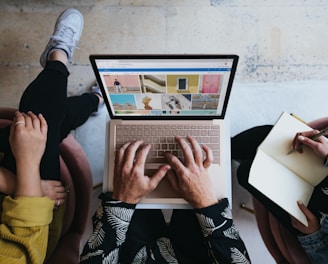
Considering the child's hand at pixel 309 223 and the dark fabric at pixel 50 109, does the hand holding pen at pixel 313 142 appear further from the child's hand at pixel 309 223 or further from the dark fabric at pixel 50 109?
the dark fabric at pixel 50 109

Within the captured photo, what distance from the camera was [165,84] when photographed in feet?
2.76

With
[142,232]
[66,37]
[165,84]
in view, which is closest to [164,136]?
[165,84]

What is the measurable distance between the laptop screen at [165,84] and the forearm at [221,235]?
11.4 inches

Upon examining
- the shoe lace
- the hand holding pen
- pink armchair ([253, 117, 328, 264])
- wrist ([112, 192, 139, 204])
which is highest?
the shoe lace

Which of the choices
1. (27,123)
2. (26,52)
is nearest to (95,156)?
(27,123)

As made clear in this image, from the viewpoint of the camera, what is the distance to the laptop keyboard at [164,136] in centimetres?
98

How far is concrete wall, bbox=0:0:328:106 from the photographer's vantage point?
1.56 metres

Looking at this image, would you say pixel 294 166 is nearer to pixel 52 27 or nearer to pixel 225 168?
pixel 225 168

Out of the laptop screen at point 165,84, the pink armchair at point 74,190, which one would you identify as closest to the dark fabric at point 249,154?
the laptop screen at point 165,84

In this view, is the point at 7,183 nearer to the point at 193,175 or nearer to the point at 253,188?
the point at 193,175

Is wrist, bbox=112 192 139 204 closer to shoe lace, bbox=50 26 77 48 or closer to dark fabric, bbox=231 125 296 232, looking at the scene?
dark fabric, bbox=231 125 296 232

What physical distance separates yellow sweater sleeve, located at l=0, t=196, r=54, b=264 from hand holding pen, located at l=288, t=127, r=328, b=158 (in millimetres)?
776

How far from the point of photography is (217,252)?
0.83 meters

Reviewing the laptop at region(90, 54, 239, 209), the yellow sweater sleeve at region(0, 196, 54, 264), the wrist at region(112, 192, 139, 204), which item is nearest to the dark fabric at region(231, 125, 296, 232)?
the laptop at region(90, 54, 239, 209)
